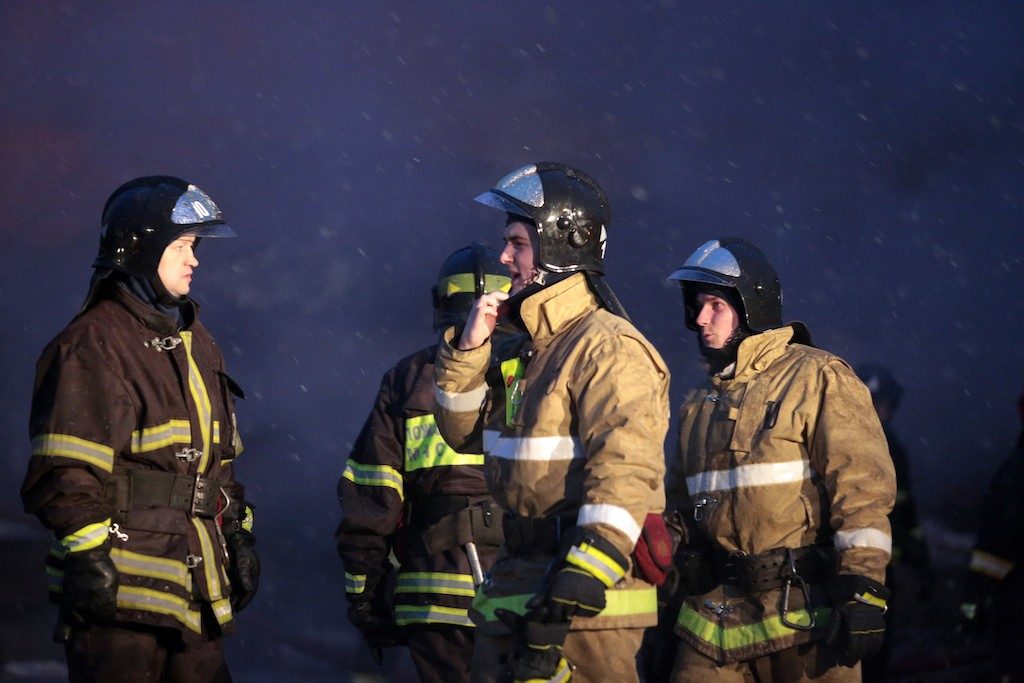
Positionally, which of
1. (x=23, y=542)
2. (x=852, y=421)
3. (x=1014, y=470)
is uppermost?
(x=852, y=421)

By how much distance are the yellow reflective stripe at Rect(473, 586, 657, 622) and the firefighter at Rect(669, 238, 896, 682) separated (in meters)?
0.69

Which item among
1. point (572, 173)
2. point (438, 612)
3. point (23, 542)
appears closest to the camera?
point (572, 173)

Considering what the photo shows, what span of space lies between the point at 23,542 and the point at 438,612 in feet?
12.2

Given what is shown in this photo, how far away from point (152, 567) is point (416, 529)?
1361 mm

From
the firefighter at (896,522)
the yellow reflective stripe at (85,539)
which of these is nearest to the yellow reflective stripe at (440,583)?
the yellow reflective stripe at (85,539)

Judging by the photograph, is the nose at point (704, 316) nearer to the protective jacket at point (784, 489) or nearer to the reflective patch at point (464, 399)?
the protective jacket at point (784, 489)

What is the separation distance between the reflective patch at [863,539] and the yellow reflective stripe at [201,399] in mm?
2052

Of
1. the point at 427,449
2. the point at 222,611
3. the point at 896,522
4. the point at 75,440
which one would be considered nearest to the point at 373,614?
the point at 427,449

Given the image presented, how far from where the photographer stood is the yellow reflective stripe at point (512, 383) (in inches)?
136

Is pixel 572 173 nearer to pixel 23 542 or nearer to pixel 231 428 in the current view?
pixel 231 428

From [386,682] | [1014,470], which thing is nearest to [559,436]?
[1014,470]

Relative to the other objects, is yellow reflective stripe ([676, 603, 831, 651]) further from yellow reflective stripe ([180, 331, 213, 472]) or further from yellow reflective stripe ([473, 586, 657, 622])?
yellow reflective stripe ([180, 331, 213, 472])

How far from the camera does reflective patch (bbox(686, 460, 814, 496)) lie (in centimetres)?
390

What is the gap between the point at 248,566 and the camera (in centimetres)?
418
